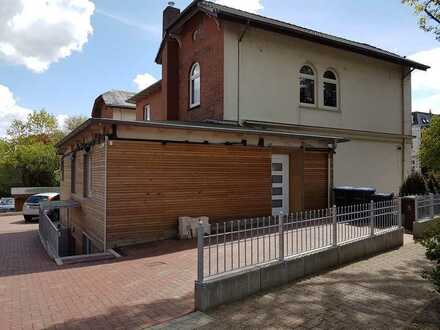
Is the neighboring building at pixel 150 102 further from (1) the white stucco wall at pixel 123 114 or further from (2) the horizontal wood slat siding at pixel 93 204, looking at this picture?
(2) the horizontal wood slat siding at pixel 93 204

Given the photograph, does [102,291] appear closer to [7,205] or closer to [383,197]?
[383,197]

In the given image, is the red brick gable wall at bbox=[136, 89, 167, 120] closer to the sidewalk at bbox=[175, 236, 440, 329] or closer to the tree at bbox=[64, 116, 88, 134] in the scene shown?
the sidewalk at bbox=[175, 236, 440, 329]

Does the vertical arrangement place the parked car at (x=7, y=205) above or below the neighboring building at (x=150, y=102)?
below

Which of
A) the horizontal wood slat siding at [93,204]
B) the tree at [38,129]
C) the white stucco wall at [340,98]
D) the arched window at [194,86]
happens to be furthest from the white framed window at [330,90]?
the tree at [38,129]

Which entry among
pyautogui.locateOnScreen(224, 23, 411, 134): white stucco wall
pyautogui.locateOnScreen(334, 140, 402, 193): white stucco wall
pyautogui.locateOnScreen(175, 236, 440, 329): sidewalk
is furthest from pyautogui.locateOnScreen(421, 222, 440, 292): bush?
pyautogui.locateOnScreen(334, 140, 402, 193): white stucco wall

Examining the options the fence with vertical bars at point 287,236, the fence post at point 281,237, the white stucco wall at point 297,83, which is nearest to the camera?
the fence with vertical bars at point 287,236

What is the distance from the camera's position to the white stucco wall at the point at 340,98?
1462 centimetres

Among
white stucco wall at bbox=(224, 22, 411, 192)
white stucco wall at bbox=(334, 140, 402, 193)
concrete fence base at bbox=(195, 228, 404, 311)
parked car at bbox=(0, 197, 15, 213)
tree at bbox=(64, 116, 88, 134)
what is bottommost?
parked car at bbox=(0, 197, 15, 213)

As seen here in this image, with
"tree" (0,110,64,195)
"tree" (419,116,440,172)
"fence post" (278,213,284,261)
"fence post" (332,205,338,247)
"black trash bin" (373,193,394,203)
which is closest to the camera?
"fence post" (278,213,284,261)

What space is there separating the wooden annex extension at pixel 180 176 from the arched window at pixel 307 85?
337cm

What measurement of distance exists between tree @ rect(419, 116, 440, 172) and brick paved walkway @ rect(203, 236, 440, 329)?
37.3 ft

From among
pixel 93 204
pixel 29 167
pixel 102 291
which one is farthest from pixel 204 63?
pixel 29 167

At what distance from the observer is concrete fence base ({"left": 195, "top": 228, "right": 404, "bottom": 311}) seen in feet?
17.2

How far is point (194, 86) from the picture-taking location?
56.5 ft
